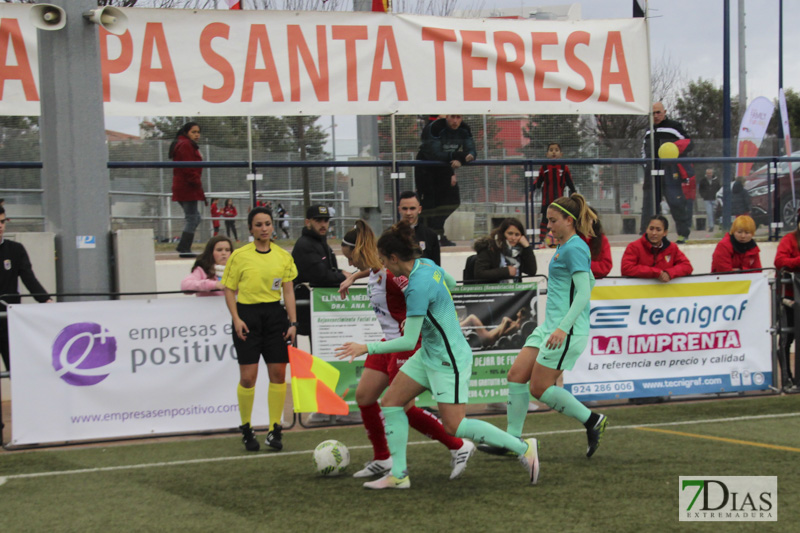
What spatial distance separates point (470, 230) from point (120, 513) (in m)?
6.63

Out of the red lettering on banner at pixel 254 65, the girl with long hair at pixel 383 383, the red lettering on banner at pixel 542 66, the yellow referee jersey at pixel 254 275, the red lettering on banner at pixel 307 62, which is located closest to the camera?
the girl with long hair at pixel 383 383

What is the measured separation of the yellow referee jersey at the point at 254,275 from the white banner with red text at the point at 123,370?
96 cm

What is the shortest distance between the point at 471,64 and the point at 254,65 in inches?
103

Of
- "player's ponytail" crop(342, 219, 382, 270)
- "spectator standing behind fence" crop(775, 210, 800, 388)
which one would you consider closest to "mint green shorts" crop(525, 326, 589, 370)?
"player's ponytail" crop(342, 219, 382, 270)

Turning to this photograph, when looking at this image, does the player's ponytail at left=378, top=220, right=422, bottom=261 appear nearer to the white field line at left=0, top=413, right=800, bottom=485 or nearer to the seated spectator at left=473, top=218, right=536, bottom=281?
the white field line at left=0, top=413, right=800, bottom=485

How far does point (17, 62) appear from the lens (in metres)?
9.70

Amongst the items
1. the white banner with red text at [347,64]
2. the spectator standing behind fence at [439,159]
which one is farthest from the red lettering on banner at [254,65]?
the spectator standing behind fence at [439,159]

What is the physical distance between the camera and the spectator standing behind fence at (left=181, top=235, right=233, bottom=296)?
8508 mm

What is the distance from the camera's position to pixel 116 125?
32.5 feet

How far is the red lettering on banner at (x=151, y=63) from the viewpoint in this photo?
32.0ft

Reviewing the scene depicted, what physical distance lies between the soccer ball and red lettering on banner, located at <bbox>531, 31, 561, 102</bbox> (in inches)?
238

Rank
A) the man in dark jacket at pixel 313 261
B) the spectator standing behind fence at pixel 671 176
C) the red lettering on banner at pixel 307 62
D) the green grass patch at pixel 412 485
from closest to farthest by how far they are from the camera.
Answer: the green grass patch at pixel 412 485 → the man in dark jacket at pixel 313 261 → the red lettering on banner at pixel 307 62 → the spectator standing behind fence at pixel 671 176

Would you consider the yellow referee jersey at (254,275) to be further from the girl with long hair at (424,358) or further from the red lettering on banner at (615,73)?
the red lettering on banner at (615,73)

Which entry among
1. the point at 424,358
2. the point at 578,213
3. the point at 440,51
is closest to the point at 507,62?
the point at 440,51
